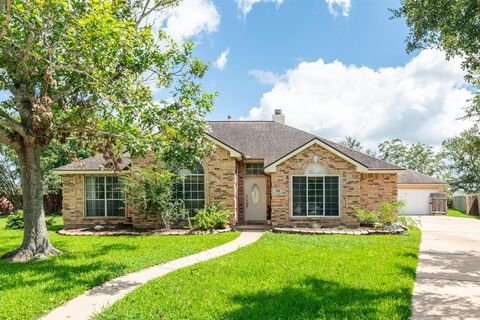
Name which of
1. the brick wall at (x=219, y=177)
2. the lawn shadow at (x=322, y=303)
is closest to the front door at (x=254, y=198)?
the brick wall at (x=219, y=177)

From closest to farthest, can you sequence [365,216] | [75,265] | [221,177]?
[75,265]
[365,216]
[221,177]

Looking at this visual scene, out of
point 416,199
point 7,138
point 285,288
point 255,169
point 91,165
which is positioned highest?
point 7,138

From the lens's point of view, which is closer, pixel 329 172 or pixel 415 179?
pixel 329 172

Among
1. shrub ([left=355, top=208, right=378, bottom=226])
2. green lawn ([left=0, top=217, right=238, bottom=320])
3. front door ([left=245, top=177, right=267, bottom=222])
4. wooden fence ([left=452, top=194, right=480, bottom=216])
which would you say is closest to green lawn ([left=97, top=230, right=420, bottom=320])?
green lawn ([left=0, top=217, right=238, bottom=320])

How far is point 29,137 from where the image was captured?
11.0 meters

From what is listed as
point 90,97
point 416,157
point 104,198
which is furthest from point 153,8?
point 416,157

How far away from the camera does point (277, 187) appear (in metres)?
18.1

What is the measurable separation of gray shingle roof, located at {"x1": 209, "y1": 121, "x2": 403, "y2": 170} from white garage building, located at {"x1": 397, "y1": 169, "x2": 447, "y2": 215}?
47.3ft

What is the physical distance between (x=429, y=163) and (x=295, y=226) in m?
50.2

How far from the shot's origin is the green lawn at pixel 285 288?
616 cm

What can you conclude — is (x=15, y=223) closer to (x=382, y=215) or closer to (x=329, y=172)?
(x=329, y=172)

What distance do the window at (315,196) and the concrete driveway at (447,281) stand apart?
4.63 metres

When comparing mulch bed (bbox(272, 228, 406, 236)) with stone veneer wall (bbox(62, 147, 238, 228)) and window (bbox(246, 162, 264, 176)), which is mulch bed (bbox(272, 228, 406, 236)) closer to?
stone veneer wall (bbox(62, 147, 238, 228))

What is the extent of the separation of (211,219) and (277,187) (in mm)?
3587
